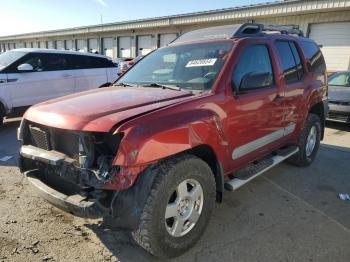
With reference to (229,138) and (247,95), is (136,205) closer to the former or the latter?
(229,138)

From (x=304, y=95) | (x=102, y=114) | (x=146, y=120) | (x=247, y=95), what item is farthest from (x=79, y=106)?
(x=304, y=95)

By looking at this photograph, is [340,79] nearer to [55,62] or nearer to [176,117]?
[55,62]

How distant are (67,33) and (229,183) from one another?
32704 mm

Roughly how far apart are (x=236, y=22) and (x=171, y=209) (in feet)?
52.3

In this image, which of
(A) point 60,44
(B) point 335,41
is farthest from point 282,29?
(A) point 60,44

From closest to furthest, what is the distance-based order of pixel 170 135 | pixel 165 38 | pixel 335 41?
pixel 170 135 → pixel 335 41 → pixel 165 38

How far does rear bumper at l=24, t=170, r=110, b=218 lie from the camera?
2.41m

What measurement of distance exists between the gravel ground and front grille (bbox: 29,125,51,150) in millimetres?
855

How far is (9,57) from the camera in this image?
768 cm

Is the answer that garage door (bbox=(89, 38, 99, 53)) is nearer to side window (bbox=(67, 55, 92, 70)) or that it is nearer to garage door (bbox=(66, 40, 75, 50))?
garage door (bbox=(66, 40, 75, 50))

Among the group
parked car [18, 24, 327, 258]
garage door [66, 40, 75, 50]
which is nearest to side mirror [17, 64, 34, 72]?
parked car [18, 24, 327, 258]

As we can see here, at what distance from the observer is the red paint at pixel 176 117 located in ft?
7.90

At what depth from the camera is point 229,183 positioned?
3.36m

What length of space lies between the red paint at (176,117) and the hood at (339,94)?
5.04 meters
